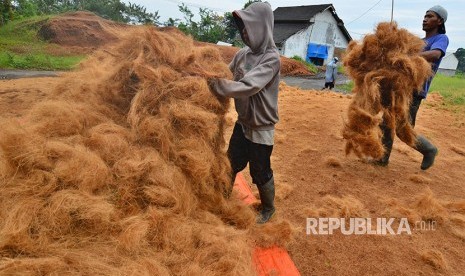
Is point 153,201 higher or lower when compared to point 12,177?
lower

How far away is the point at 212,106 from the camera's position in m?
2.43

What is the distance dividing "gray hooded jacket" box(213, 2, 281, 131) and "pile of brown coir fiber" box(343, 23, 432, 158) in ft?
4.86

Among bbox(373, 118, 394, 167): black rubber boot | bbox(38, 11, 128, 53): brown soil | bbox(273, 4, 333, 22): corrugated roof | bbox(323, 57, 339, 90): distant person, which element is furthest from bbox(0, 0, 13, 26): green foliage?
bbox(273, 4, 333, 22): corrugated roof

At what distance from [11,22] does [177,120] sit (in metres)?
23.2

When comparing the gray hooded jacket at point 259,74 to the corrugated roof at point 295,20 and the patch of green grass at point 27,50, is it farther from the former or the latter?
the corrugated roof at point 295,20

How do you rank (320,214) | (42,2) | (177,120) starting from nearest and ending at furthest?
(177,120) < (320,214) < (42,2)

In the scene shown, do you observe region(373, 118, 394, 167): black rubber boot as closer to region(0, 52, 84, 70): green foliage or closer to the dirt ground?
the dirt ground

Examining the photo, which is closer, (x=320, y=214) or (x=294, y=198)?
(x=320, y=214)

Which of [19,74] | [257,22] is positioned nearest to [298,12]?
[19,74]

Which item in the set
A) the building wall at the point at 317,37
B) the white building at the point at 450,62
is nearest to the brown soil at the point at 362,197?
the building wall at the point at 317,37

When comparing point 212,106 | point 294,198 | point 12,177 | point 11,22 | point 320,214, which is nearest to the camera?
point 12,177

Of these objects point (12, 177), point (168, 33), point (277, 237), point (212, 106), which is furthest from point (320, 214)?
point (12, 177)

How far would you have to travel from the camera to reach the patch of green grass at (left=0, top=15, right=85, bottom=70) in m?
12.8

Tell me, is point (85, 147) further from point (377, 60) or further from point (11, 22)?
point (11, 22)
